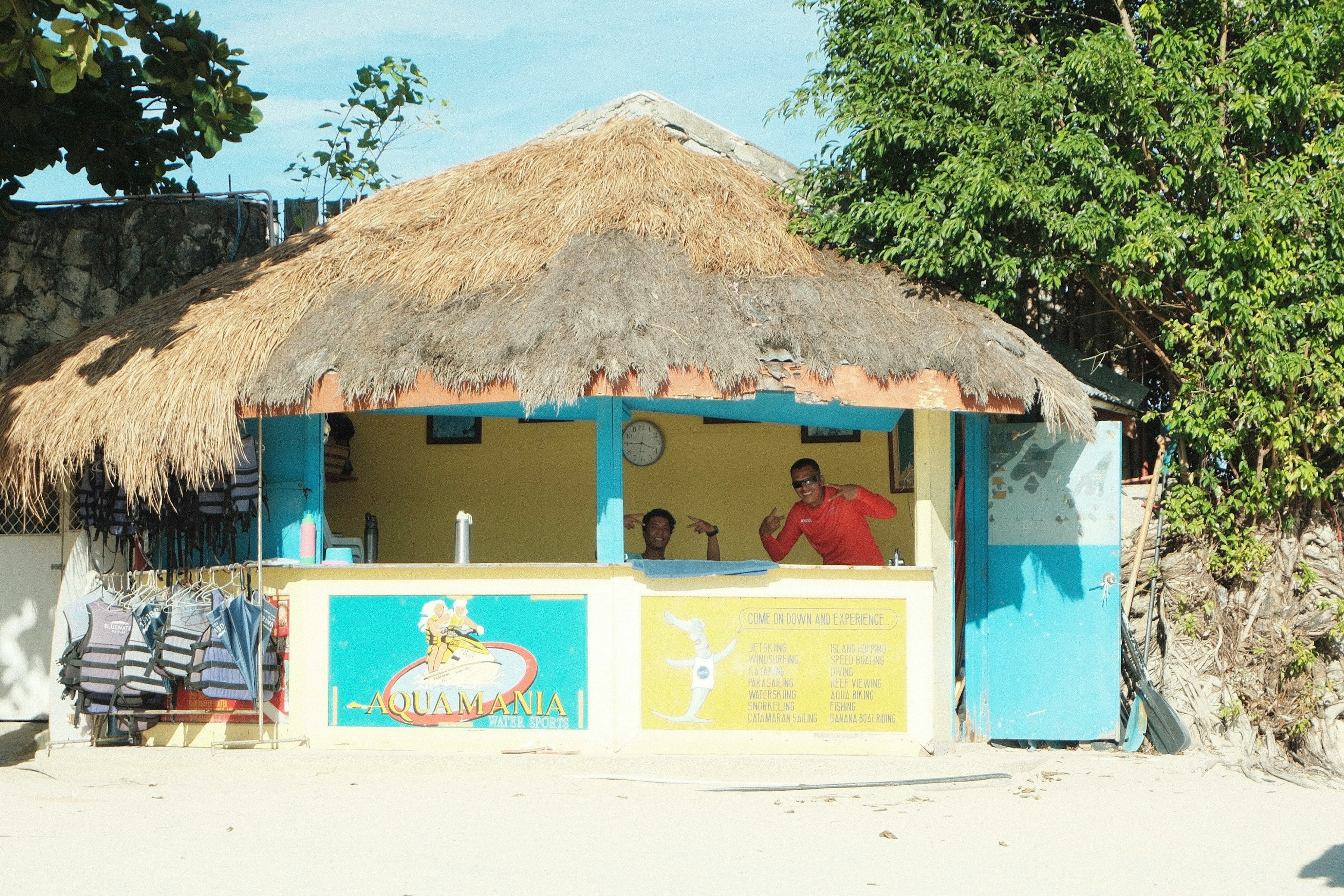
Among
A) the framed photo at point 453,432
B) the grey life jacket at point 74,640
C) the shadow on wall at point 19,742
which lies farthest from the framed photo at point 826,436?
the shadow on wall at point 19,742

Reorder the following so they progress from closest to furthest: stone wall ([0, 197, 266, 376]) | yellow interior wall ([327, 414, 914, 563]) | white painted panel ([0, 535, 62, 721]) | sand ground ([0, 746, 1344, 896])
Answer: sand ground ([0, 746, 1344, 896]) < white painted panel ([0, 535, 62, 721]) < stone wall ([0, 197, 266, 376]) < yellow interior wall ([327, 414, 914, 563])

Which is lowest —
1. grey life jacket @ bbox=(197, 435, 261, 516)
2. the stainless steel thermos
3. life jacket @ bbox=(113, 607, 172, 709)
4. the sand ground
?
the sand ground

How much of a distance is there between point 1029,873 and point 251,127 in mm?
6731

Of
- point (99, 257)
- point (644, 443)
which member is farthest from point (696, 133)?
point (99, 257)

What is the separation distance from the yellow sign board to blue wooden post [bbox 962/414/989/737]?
3.59 feet

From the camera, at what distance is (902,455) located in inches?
407

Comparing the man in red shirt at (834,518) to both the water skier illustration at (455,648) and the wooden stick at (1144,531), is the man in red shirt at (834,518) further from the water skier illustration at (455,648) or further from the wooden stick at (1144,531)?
the water skier illustration at (455,648)

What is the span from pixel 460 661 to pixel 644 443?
11.7 feet

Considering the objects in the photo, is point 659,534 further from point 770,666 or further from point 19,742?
point 19,742

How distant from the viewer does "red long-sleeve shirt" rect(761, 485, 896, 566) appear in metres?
9.05

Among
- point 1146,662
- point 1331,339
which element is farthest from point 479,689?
point 1331,339

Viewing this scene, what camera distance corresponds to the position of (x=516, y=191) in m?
9.77

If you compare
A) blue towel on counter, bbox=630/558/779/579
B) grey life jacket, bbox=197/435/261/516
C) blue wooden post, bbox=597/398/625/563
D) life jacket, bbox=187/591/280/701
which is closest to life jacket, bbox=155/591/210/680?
life jacket, bbox=187/591/280/701

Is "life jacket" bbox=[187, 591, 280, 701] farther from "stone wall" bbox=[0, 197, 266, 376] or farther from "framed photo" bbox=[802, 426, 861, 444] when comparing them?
"framed photo" bbox=[802, 426, 861, 444]
